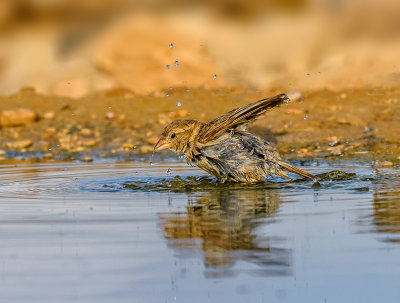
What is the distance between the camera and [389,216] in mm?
6082

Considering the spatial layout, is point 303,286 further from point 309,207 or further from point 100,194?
point 100,194

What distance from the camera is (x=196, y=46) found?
53.0 ft

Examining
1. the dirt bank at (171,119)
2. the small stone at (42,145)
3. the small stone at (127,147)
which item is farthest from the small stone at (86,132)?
the small stone at (127,147)

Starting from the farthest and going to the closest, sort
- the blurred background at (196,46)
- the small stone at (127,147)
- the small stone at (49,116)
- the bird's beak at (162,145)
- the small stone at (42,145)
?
the blurred background at (196,46)
the small stone at (49,116)
the small stone at (42,145)
the small stone at (127,147)
the bird's beak at (162,145)

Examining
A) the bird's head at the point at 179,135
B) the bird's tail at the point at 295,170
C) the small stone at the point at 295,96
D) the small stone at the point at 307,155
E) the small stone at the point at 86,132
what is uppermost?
the small stone at the point at 295,96

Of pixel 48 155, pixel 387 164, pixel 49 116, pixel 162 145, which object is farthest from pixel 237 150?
pixel 49 116

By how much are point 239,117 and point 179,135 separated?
2.24 feet

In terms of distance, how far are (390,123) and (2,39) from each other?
29.1 feet

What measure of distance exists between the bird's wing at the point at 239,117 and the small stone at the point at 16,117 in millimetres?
6315

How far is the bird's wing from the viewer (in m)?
8.31

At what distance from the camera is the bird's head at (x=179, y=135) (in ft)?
28.7

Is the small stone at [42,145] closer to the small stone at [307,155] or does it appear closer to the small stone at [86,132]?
the small stone at [86,132]

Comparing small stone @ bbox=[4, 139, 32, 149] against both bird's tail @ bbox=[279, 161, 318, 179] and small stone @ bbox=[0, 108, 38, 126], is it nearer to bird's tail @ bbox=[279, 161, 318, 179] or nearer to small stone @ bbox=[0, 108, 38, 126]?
small stone @ bbox=[0, 108, 38, 126]

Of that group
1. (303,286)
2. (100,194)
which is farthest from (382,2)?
(303,286)
